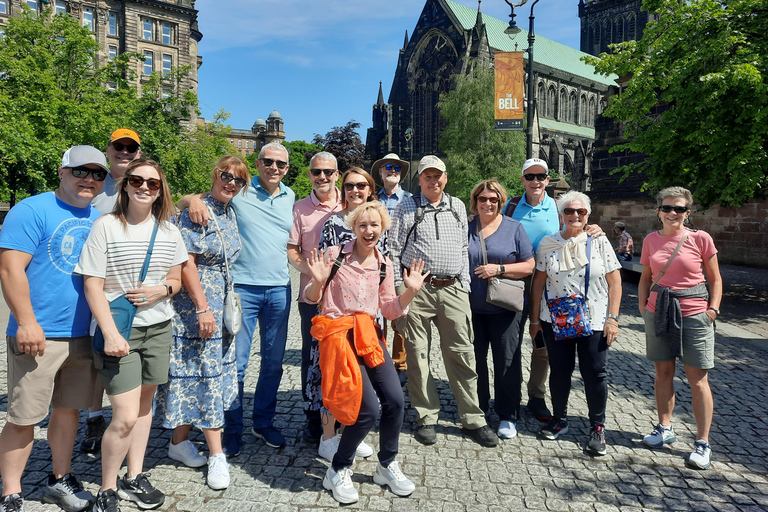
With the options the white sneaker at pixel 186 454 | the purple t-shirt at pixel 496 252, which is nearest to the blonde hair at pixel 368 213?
the purple t-shirt at pixel 496 252

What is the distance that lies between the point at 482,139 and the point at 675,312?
31.4 meters

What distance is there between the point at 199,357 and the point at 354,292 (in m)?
1.12

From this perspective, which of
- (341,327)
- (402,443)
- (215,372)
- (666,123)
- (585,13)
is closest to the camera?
(341,327)

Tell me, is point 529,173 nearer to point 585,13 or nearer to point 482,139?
point 482,139

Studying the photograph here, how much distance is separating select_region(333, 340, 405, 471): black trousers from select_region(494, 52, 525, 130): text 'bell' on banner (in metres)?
12.8

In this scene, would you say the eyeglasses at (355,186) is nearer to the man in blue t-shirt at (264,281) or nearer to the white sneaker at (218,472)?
Result: the man in blue t-shirt at (264,281)

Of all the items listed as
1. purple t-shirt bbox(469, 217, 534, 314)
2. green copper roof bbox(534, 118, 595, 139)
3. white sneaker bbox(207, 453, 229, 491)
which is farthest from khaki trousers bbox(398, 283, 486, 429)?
green copper roof bbox(534, 118, 595, 139)

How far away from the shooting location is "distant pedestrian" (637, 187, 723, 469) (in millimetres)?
3594

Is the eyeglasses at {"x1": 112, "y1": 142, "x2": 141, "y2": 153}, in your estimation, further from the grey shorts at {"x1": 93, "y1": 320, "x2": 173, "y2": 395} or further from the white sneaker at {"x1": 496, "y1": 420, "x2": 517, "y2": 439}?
the white sneaker at {"x1": 496, "y1": 420, "x2": 517, "y2": 439}

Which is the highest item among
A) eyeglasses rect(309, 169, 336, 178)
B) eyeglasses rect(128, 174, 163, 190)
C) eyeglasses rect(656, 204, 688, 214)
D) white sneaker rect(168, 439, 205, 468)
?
eyeglasses rect(309, 169, 336, 178)

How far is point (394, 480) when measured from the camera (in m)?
3.14

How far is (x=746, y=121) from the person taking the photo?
361 inches

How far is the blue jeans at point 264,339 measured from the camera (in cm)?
364

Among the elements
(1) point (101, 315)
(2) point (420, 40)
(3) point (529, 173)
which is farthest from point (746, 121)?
(2) point (420, 40)
